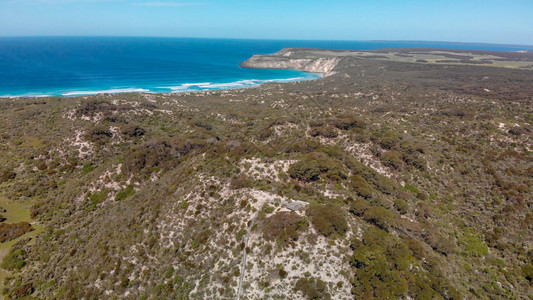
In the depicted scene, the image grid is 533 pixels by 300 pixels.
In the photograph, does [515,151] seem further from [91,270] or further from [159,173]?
[91,270]

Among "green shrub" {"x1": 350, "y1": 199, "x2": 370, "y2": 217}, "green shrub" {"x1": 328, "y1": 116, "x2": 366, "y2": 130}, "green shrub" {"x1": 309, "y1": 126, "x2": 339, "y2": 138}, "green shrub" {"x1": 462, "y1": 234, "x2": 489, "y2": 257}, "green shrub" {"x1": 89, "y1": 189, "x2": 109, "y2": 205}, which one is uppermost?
"green shrub" {"x1": 328, "y1": 116, "x2": 366, "y2": 130}

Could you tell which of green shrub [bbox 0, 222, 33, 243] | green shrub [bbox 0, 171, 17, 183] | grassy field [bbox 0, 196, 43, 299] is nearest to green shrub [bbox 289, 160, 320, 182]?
grassy field [bbox 0, 196, 43, 299]

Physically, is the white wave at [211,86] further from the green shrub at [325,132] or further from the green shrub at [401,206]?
the green shrub at [401,206]

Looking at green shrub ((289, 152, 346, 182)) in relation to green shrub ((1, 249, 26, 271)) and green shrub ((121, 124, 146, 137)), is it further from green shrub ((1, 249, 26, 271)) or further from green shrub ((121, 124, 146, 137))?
green shrub ((121, 124, 146, 137))

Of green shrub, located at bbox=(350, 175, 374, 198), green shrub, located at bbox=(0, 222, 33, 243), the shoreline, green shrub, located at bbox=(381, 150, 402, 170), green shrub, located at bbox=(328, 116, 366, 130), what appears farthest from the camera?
the shoreline

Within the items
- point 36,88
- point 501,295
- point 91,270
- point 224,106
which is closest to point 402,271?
point 501,295

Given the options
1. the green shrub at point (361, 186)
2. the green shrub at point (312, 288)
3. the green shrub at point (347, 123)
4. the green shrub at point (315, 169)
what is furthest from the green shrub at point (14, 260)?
the green shrub at point (347, 123)

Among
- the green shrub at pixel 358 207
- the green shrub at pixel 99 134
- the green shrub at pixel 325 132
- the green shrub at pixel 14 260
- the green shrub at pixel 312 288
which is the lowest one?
the green shrub at pixel 14 260
